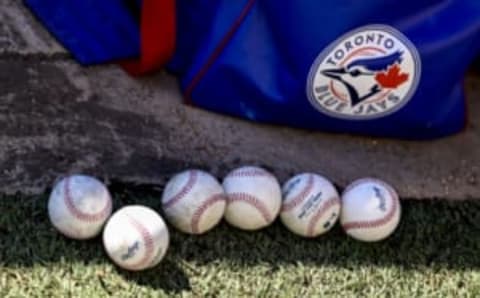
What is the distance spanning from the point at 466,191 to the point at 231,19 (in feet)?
2.10

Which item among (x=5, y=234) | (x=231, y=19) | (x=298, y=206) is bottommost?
(x=5, y=234)

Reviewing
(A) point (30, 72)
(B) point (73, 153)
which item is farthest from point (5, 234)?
(A) point (30, 72)

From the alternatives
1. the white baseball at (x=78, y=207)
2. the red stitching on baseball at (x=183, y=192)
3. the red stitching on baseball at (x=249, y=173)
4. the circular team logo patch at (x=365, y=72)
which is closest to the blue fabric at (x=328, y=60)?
the circular team logo patch at (x=365, y=72)

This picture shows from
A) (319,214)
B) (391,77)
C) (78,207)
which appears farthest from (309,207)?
(78,207)

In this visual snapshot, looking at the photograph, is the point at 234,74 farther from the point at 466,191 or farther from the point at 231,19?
the point at 466,191

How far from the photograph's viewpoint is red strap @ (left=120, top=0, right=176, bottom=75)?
2381mm

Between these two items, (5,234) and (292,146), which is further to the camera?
(292,146)

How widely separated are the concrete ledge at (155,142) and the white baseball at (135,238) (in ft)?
0.71

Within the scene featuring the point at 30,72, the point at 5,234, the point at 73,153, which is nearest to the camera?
the point at 5,234

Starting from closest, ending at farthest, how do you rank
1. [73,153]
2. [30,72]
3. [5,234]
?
[5,234] → [73,153] → [30,72]

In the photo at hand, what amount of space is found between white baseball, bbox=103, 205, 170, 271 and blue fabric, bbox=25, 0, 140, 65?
54 cm

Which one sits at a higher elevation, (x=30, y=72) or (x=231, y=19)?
(x=231, y=19)

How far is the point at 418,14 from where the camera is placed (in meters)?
2.26

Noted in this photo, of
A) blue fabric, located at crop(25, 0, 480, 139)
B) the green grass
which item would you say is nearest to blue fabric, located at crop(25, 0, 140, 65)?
blue fabric, located at crop(25, 0, 480, 139)
